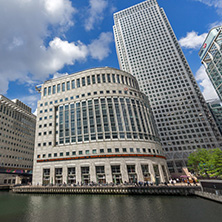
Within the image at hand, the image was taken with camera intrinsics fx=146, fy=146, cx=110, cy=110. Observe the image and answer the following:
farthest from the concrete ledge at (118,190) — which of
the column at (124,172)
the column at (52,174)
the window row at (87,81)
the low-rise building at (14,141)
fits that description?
the window row at (87,81)

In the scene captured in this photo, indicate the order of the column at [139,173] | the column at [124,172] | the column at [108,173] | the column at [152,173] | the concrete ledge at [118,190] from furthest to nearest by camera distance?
the column at [152,173], the column at [139,173], the column at [108,173], the column at [124,172], the concrete ledge at [118,190]

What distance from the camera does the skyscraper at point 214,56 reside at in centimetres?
8994

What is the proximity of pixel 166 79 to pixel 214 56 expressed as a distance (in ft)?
122

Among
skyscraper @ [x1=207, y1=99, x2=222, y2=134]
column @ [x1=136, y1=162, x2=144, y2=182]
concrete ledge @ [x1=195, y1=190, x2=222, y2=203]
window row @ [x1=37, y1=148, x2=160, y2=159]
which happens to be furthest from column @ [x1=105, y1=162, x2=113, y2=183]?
skyscraper @ [x1=207, y1=99, x2=222, y2=134]

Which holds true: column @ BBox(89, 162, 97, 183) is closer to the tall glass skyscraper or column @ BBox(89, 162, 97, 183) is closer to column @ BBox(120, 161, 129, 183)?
column @ BBox(120, 161, 129, 183)

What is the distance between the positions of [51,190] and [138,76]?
367 ft

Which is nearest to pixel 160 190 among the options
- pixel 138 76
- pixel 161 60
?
pixel 138 76

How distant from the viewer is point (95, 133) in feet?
216

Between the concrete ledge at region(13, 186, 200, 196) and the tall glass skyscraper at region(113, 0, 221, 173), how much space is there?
2195 inches

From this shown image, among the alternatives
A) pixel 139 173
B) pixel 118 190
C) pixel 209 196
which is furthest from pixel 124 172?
pixel 209 196

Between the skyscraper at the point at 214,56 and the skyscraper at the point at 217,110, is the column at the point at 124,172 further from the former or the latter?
the skyscraper at the point at 217,110

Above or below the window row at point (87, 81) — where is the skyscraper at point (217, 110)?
below

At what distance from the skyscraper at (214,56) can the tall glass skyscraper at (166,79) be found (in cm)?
1734

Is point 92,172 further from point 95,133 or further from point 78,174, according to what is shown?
point 95,133
